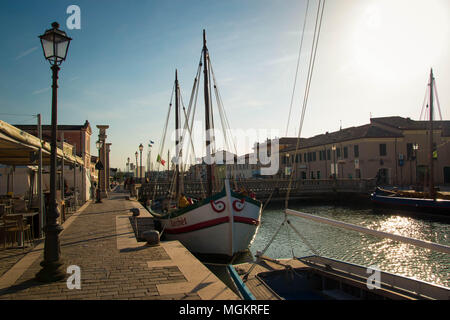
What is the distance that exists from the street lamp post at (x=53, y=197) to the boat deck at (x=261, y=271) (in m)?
3.83

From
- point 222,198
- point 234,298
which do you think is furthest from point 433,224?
point 234,298

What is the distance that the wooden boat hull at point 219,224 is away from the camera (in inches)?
461

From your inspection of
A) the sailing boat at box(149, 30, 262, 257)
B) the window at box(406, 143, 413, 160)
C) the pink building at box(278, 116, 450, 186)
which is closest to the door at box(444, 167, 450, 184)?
the pink building at box(278, 116, 450, 186)

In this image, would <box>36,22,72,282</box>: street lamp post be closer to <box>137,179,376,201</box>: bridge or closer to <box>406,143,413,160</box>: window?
<box>137,179,376,201</box>: bridge

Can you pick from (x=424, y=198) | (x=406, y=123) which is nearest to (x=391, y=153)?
(x=406, y=123)

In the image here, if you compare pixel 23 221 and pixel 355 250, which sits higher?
pixel 23 221

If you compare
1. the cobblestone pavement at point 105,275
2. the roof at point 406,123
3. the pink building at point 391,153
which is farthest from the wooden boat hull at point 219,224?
the roof at point 406,123

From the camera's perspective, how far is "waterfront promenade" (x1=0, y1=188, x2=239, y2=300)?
209 inches

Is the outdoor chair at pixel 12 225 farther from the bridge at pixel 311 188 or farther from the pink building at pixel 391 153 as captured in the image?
the pink building at pixel 391 153

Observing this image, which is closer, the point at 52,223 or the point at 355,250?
the point at 52,223

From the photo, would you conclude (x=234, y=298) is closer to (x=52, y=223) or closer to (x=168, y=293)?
(x=168, y=293)

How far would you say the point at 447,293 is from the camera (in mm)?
5055
